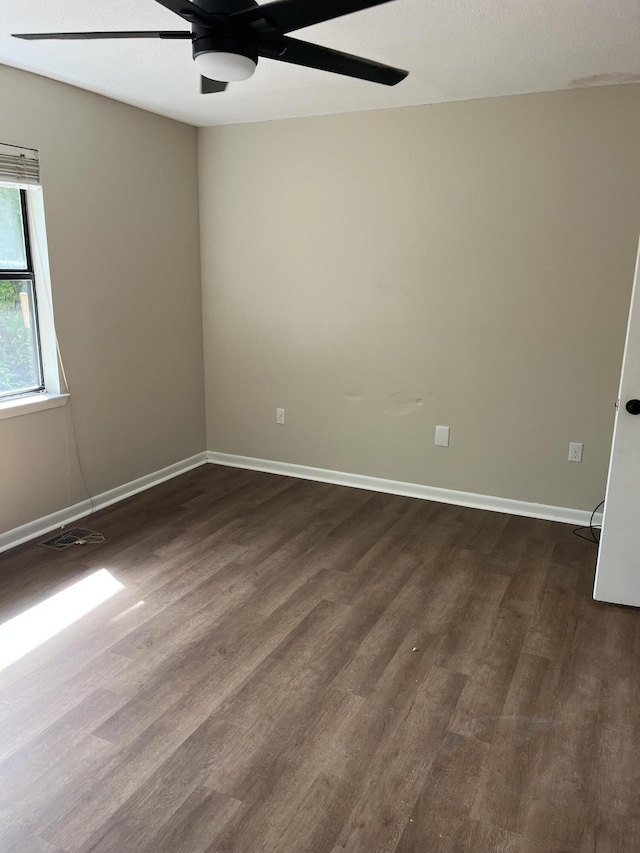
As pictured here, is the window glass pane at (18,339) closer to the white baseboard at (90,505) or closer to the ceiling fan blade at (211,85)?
the white baseboard at (90,505)

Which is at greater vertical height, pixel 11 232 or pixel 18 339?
pixel 11 232

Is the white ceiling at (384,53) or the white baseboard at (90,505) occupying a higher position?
the white ceiling at (384,53)

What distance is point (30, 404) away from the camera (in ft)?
10.8

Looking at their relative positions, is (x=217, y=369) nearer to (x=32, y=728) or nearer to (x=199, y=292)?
(x=199, y=292)

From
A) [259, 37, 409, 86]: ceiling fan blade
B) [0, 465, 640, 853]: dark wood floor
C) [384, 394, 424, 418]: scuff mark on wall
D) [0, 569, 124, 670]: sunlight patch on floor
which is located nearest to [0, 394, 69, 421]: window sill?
[0, 465, 640, 853]: dark wood floor

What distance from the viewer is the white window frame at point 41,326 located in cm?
326

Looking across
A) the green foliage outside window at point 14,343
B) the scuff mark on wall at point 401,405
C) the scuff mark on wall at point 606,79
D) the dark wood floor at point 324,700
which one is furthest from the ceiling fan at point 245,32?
the scuff mark on wall at point 401,405

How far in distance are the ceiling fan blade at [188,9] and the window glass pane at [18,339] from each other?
6.79 ft

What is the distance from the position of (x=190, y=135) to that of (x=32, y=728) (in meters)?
3.66

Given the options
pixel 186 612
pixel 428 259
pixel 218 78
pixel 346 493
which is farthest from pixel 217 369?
pixel 218 78

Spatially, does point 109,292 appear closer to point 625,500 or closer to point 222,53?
point 222,53

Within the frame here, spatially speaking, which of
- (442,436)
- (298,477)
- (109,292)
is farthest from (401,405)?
(109,292)

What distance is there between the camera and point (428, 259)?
12.4 ft

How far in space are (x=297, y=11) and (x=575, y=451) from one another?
2807mm
